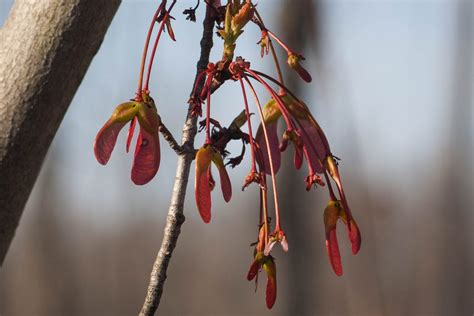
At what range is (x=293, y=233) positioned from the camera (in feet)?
16.1

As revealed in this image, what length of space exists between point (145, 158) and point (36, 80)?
23 centimetres

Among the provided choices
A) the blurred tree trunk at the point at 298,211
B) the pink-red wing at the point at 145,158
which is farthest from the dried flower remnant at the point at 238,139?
the blurred tree trunk at the point at 298,211

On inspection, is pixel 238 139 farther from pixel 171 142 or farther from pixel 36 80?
pixel 36 80

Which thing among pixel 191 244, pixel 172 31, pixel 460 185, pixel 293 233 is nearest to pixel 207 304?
pixel 191 244

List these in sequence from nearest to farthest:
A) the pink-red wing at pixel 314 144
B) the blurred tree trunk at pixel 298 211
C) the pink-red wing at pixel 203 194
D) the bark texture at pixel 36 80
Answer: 1. the bark texture at pixel 36 80
2. the pink-red wing at pixel 203 194
3. the pink-red wing at pixel 314 144
4. the blurred tree trunk at pixel 298 211

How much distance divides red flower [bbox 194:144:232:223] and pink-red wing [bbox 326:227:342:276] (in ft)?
0.53

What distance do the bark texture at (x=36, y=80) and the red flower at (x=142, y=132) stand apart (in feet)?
0.57

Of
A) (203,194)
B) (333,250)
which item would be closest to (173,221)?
(203,194)

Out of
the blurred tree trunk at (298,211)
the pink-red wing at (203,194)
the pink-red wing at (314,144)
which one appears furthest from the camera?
the blurred tree trunk at (298,211)

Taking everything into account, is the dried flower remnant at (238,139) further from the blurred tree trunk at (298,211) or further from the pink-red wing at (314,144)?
the blurred tree trunk at (298,211)

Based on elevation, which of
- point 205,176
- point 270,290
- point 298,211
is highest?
point 298,211

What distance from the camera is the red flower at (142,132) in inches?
33.6

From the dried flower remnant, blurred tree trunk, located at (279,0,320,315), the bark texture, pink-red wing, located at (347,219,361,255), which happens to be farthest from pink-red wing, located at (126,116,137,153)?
blurred tree trunk, located at (279,0,320,315)

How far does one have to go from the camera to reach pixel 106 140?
88 centimetres
